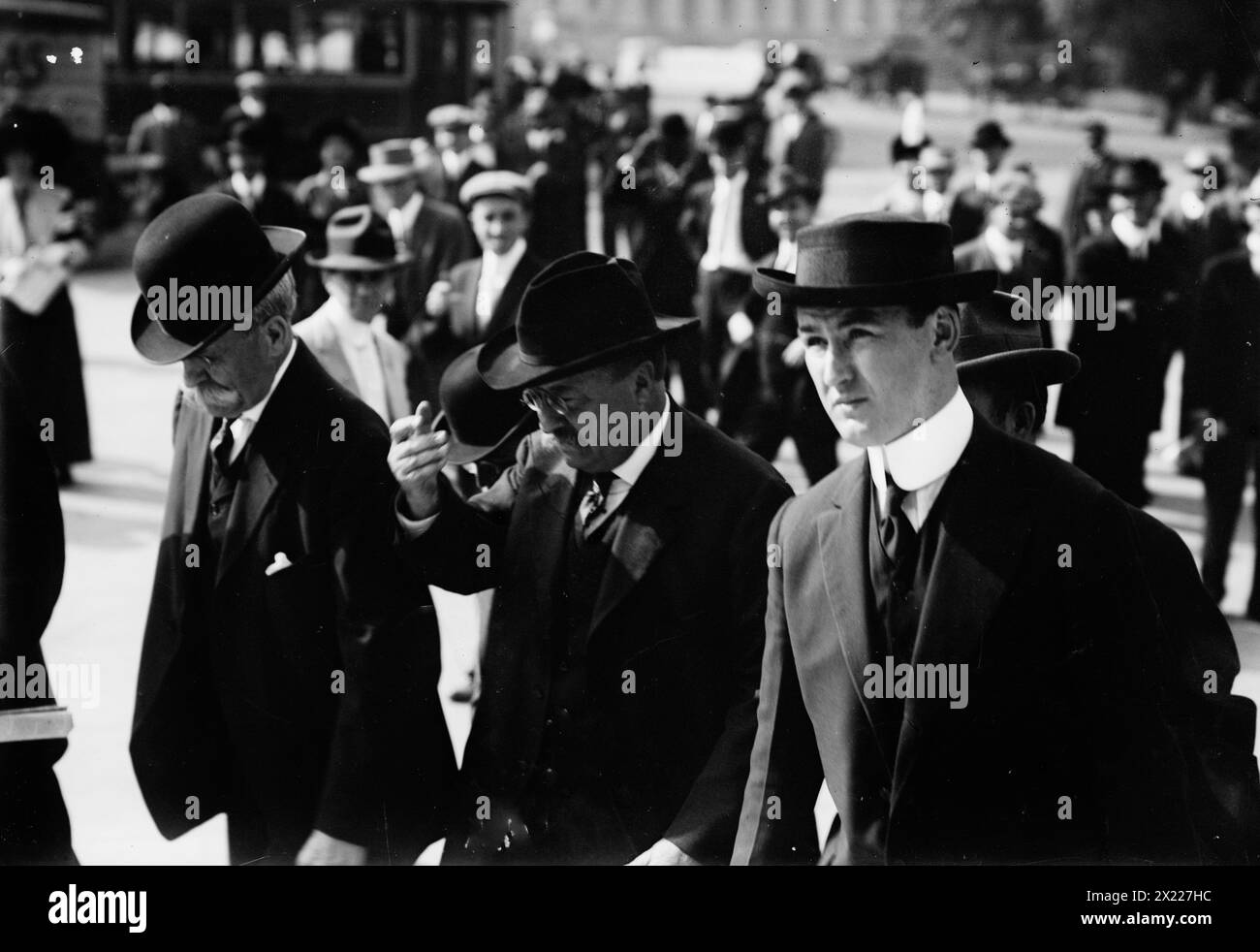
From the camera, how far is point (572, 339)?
12.4 ft

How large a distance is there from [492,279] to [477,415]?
3.47m

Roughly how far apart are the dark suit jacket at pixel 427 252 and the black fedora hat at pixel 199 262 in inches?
164

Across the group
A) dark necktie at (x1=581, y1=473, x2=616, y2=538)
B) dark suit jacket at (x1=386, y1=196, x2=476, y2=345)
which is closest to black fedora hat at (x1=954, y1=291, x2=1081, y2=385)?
dark necktie at (x1=581, y1=473, x2=616, y2=538)

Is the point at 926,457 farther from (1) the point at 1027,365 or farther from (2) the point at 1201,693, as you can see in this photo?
(2) the point at 1201,693

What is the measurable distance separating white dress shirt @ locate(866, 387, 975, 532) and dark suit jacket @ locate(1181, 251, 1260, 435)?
5.02 m

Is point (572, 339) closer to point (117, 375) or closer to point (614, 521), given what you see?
point (614, 521)

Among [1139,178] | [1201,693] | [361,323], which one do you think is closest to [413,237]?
[361,323]

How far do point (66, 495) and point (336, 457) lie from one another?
6.58 metres

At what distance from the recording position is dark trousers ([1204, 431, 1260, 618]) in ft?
26.5

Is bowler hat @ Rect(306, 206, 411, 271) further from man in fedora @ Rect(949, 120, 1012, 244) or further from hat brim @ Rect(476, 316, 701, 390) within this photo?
man in fedora @ Rect(949, 120, 1012, 244)

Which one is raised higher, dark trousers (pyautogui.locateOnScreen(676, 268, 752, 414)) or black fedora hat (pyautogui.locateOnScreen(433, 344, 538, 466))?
black fedora hat (pyautogui.locateOnScreen(433, 344, 538, 466))

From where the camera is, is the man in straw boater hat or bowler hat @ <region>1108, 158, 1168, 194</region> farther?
bowler hat @ <region>1108, 158, 1168, 194</region>

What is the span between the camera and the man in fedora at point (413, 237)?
26.1 ft
